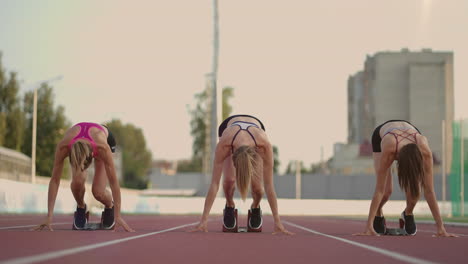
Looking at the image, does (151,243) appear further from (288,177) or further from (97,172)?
(288,177)

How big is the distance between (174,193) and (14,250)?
336ft

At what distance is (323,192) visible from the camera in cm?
7306

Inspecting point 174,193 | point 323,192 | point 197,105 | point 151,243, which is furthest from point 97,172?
point 197,105

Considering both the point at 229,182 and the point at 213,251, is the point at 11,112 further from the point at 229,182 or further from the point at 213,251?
the point at 213,251

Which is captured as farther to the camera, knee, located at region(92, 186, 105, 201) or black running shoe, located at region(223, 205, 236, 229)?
black running shoe, located at region(223, 205, 236, 229)

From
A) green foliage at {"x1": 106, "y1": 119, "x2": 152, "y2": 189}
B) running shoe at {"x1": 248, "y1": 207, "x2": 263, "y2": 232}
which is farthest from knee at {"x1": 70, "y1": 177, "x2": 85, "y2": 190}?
green foliage at {"x1": 106, "y1": 119, "x2": 152, "y2": 189}

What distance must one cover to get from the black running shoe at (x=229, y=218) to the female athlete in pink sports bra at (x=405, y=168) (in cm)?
195

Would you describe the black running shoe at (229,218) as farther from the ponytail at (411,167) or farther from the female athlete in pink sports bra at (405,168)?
the ponytail at (411,167)

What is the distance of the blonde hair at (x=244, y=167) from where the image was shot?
33.5 ft

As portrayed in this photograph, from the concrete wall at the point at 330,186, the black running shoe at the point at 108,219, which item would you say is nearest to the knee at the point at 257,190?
the black running shoe at the point at 108,219

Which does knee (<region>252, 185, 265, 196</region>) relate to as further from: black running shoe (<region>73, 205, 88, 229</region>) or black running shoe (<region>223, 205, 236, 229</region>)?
black running shoe (<region>73, 205, 88, 229</region>)

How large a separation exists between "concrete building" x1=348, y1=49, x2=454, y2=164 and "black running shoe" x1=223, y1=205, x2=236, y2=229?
78654 mm

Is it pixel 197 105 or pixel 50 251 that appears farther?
pixel 197 105

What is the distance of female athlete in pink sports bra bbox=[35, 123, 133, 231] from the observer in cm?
1055
